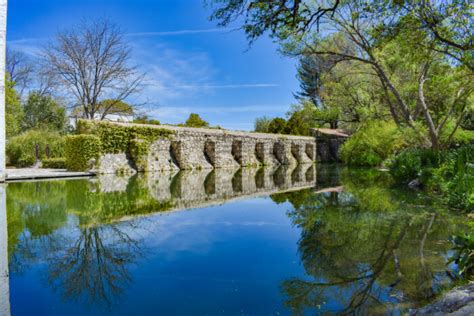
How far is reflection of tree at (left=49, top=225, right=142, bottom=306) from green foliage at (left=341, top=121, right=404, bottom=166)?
17687 millimetres

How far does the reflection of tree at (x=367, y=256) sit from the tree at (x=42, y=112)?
27.2 meters

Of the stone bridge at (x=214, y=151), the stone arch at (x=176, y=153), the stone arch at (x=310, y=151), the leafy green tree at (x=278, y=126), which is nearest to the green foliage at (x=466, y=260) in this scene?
the stone bridge at (x=214, y=151)

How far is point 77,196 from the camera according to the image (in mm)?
8273

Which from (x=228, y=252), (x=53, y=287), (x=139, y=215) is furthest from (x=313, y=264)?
(x=139, y=215)

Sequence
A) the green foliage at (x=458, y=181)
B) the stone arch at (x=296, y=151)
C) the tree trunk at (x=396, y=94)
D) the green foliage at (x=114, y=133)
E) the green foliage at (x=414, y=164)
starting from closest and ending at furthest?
the green foliage at (x=458, y=181) → the green foliage at (x=414, y=164) → the tree trunk at (x=396, y=94) → the green foliage at (x=114, y=133) → the stone arch at (x=296, y=151)

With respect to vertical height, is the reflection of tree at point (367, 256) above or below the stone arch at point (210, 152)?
below

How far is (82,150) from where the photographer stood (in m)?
14.8

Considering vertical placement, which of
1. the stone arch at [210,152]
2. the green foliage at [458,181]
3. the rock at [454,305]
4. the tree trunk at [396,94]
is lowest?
the rock at [454,305]

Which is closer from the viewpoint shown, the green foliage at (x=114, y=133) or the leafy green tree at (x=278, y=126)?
the green foliage at (x=114, y=133)

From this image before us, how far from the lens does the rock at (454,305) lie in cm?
213

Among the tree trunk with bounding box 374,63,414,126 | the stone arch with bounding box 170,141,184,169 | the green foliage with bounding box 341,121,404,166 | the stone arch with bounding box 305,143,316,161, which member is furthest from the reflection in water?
the stone arch with bounding box 305,143,316,161

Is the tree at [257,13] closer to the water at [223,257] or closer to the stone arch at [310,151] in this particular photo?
the water at [223,257]

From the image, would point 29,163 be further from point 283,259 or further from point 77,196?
point 283,259

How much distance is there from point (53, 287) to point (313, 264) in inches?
100
